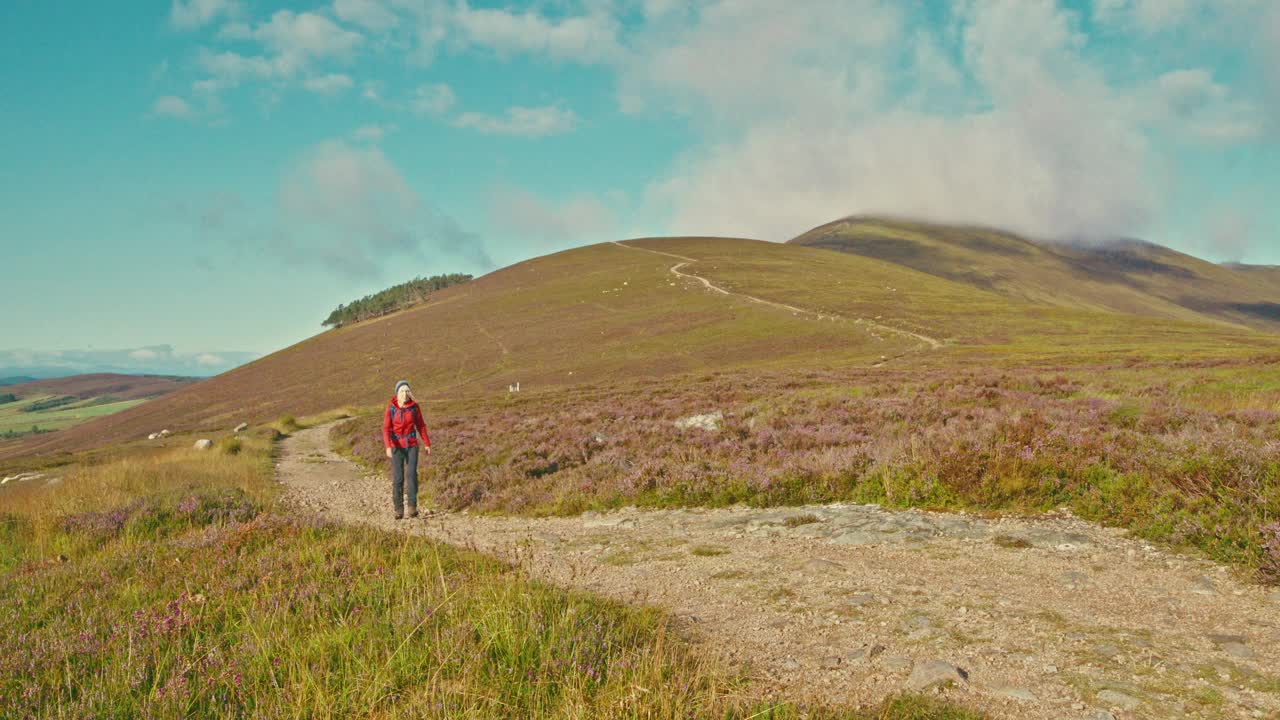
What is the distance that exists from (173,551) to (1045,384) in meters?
26.9

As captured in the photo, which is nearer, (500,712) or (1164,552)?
(500,712)

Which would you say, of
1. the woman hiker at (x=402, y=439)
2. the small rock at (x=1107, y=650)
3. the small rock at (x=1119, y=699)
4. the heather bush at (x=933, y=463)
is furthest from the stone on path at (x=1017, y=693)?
the woman hiker at (x=402, y=439)

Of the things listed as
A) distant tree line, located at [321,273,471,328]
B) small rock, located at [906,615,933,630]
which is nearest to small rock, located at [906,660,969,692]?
small rock, located at [906,615,933,630]

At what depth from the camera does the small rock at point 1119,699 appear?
162 inches

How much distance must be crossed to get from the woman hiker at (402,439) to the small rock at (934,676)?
36.8 feet

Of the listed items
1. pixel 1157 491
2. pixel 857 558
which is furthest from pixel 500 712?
pixel 1157 491

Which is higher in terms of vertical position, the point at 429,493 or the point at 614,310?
the point at 614,310

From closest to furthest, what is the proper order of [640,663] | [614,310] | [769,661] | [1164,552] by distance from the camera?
[640,663]
[769,661]
[1164,552]
[614,310]

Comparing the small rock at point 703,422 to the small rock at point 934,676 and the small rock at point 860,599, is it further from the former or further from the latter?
the small rock at point 934,676

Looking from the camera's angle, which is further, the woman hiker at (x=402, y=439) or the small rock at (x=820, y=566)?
the woman hiker at (x=402, y=439)

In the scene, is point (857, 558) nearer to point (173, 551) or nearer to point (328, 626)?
point (328, 626)

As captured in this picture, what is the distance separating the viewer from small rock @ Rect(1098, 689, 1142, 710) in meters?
4.11

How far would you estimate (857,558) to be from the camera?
25.6 ft

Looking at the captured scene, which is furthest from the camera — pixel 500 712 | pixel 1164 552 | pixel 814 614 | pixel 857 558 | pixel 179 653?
pixel 857 558
